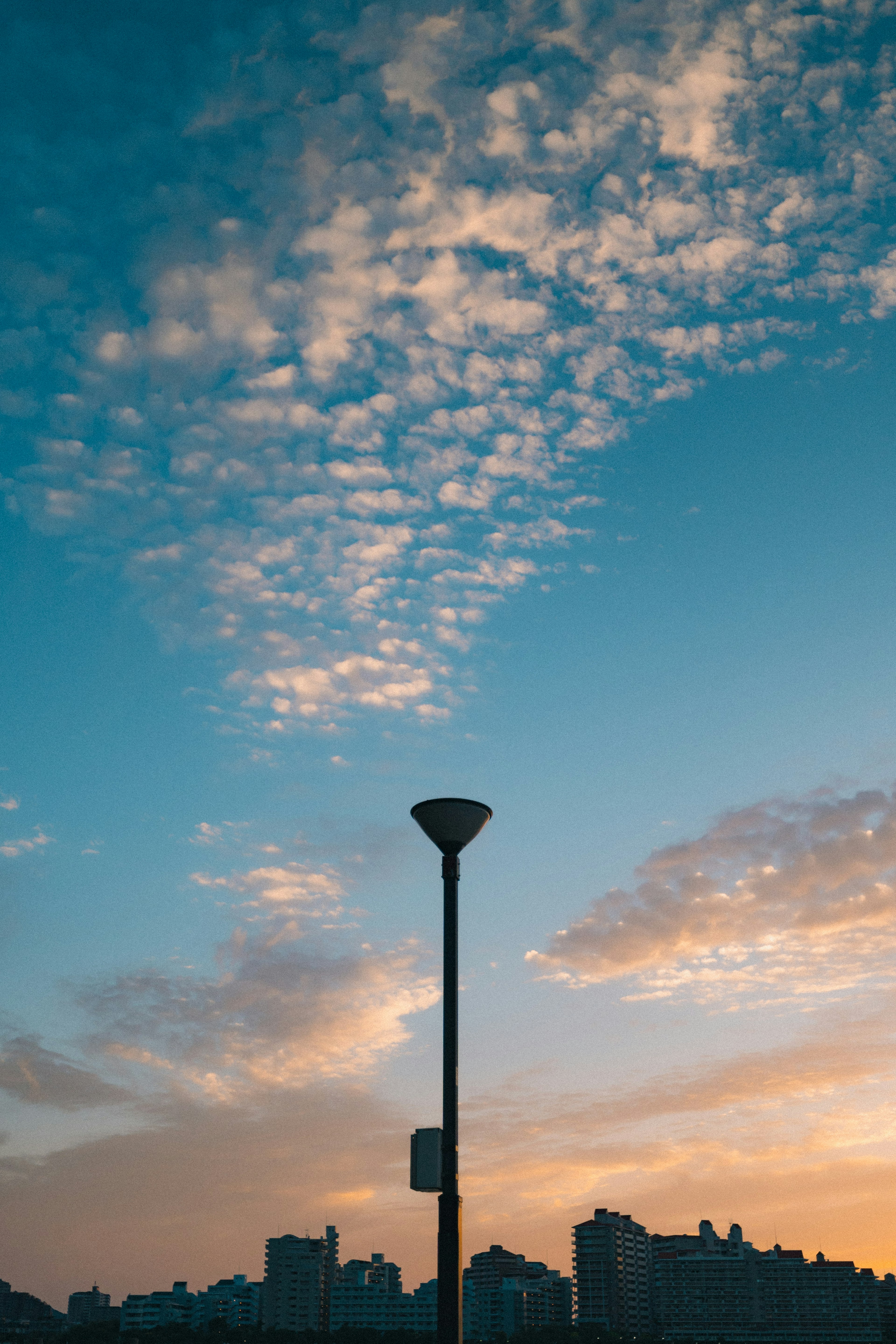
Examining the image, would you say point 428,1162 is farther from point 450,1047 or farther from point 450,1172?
point 450,1047

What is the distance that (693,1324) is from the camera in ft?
649

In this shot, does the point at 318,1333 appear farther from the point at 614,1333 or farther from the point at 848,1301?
the point at 848,1301

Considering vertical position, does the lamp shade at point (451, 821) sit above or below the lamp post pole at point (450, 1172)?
above

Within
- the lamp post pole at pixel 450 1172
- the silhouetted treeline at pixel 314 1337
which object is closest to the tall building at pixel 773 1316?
the silhouetted treeline at pixel 314 1337

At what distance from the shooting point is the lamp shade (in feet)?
41.4

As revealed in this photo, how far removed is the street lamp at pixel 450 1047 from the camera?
10.7 meters

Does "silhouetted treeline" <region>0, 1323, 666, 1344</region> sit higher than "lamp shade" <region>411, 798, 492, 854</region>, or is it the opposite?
"lamp shade" <region>411, 798, 492, 854</region>

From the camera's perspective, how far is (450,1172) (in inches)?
439

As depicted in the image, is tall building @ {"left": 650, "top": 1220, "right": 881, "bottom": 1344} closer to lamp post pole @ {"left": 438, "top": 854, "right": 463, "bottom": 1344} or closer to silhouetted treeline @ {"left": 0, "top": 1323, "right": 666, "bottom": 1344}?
silhouetted treeline @ {"left": 0, "top": 1323, "right": 666, "bottom": 1344}

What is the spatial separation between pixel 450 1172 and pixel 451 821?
3.80 meters

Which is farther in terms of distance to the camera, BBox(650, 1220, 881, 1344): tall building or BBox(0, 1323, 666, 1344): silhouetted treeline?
BBox(650, 1220, 881, 1344): tall building

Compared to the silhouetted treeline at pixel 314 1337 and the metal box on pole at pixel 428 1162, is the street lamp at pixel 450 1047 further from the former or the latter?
the silhouetted treeline at pixel 314 1337

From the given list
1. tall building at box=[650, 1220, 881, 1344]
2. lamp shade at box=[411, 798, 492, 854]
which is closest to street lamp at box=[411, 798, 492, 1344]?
lamp shade at box=[411, 798, 492, 854]

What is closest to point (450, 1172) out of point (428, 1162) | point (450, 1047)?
point (428, 1162)
